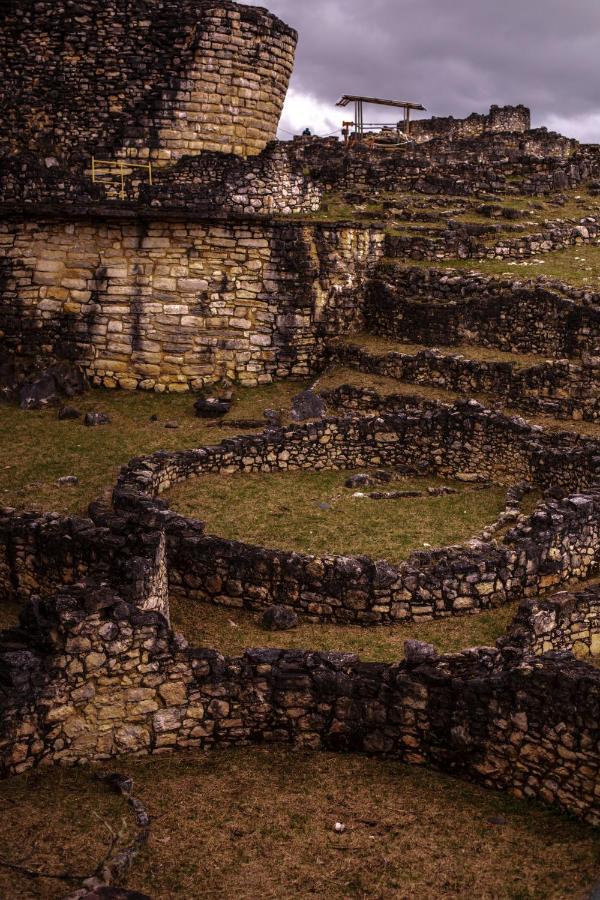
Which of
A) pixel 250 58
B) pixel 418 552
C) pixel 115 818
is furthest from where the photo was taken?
pixel 250 58

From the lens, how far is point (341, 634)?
12.4 m

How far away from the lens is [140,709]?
965cm

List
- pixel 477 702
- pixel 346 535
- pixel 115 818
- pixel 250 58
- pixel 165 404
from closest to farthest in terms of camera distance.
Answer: pixel 115 818 < pixel 477 702 < pixel 346 535 < pixel 165 404 < pixel 250 58

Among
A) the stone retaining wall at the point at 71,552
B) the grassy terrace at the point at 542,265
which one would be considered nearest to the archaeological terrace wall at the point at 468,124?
the grassy terrace at the point at 542,265

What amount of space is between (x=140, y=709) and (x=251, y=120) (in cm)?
1823

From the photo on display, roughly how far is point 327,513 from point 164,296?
27.8 feet

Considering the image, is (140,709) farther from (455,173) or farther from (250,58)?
(455,173)

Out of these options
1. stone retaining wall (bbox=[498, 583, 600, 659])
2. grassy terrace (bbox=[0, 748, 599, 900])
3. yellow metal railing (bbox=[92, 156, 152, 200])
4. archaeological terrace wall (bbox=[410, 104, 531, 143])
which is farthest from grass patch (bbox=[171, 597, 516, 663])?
archaeological terrace wall (bbox=[410, 104, 531, 143])

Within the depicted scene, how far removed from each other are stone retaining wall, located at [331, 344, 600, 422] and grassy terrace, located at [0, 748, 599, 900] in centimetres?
1112

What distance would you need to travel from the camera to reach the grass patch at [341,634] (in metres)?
12.0

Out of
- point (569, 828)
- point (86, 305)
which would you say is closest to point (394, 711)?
point (569, 828)

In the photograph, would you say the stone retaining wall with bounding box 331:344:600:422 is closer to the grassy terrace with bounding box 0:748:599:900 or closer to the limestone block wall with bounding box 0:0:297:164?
the limestone block wall with bounding box 0:0:297:164

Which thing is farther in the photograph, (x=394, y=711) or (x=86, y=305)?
(x=86, y=305)

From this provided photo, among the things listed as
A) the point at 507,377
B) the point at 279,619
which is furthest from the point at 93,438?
the point at 507,377
